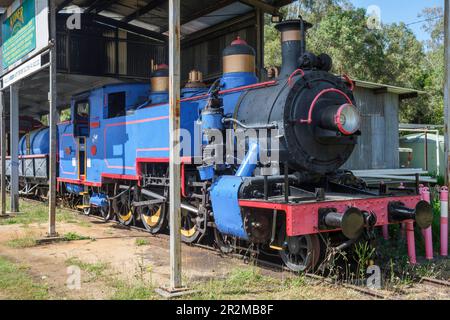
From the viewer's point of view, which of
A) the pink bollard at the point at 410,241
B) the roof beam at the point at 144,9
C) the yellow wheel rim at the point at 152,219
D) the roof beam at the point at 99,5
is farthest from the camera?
the roof beam at the point at 99,5

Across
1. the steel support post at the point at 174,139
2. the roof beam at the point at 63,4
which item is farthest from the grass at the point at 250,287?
the roof beam at the point at 63,4

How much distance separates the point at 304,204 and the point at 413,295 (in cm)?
144

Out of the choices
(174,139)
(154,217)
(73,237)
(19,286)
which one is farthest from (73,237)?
(174,139)

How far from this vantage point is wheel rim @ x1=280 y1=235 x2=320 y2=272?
573cm

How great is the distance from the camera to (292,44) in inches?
269

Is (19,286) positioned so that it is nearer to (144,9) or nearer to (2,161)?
(2,161)

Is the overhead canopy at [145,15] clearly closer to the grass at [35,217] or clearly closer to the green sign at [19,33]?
the green sign at [19,33]

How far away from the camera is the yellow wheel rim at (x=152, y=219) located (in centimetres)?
877

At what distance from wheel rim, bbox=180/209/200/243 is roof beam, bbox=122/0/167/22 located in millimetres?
6549

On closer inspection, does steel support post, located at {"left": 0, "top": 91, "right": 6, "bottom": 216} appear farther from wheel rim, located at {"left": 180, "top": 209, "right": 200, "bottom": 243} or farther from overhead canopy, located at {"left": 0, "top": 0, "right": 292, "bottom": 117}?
wheel rim, located at {"left": 180, "top": 209, "right": 200, "bottom": 243}

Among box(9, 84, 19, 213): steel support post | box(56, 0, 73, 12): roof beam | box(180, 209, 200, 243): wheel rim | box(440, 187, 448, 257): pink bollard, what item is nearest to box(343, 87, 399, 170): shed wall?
box(440, 187, 448, 257): pink bollard

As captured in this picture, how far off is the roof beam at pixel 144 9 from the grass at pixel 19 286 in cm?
831

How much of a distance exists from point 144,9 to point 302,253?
30.7 feet

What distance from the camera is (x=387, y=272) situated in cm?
599
